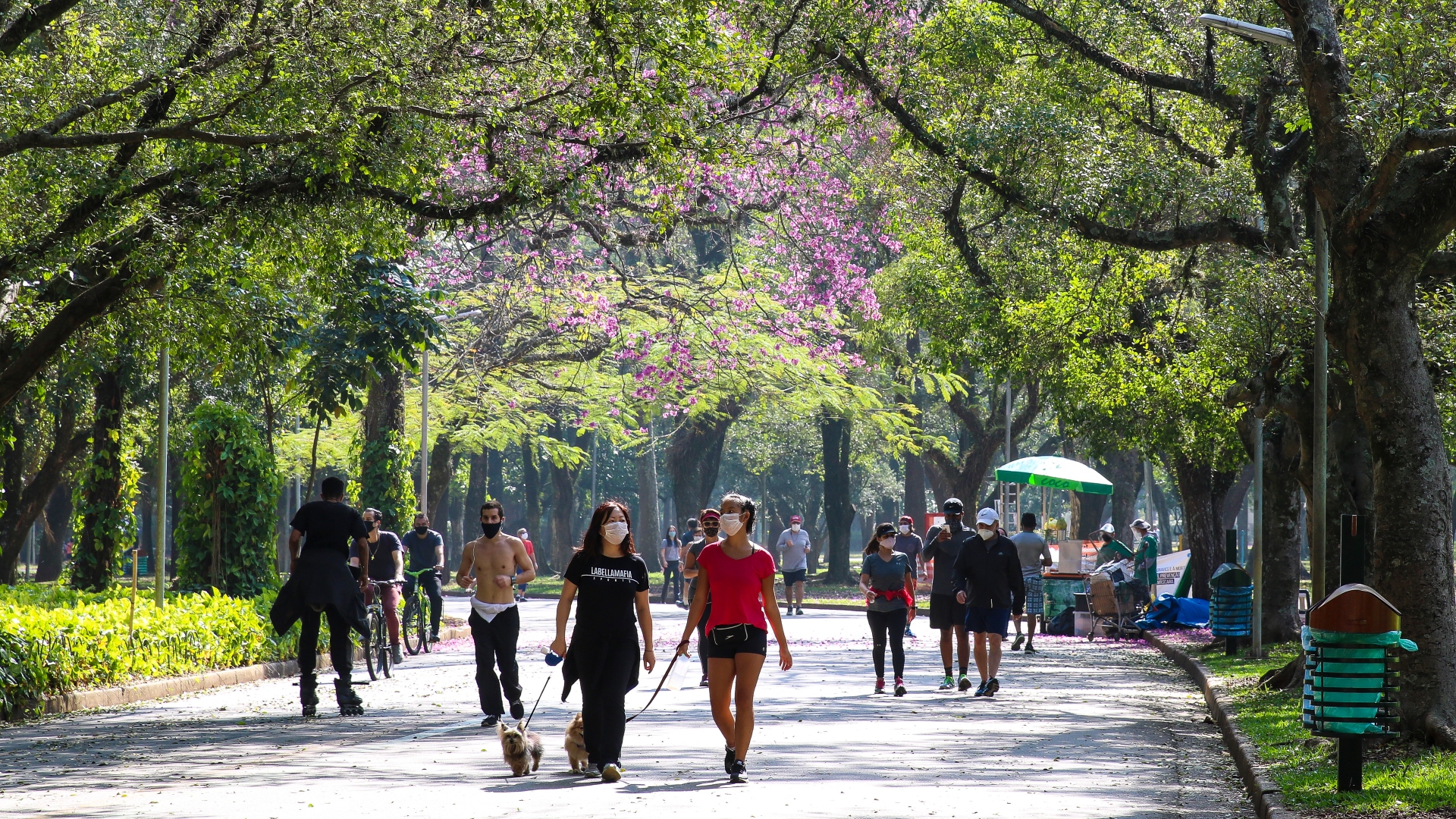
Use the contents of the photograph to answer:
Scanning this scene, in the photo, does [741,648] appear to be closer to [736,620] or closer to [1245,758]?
[736,620]

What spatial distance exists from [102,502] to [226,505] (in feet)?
18.5

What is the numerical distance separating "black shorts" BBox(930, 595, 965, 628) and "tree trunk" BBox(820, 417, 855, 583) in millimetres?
33768

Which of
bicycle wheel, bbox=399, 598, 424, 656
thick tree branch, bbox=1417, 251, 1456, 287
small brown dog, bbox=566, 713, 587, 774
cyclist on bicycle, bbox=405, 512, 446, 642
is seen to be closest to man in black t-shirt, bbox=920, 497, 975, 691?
thick tree branch, bbox=1417, 251, 1456, 287

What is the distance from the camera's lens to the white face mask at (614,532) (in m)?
9.45

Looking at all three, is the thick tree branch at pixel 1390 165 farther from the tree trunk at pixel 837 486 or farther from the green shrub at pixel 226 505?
the tree trunk at pixel 837 486

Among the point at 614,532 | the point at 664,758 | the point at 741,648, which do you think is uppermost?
the point at 614,532

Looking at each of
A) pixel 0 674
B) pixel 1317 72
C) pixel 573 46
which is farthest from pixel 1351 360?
pixel 0 674

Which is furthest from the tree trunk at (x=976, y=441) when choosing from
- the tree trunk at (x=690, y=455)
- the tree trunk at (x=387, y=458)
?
the tree trunk at (x=387, y=458)

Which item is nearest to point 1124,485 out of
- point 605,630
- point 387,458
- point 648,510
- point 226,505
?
point 648,510

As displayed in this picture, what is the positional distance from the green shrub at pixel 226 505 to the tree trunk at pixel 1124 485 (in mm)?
31970

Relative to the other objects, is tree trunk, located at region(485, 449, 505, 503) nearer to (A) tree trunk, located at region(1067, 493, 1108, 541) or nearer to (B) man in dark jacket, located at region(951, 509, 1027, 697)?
(A) tree trunk, located at region(1067, 493, 1108, 541)

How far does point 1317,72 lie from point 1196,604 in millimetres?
16083

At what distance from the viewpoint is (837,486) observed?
1994 inches

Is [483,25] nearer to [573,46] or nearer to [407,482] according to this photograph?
[573,46]
